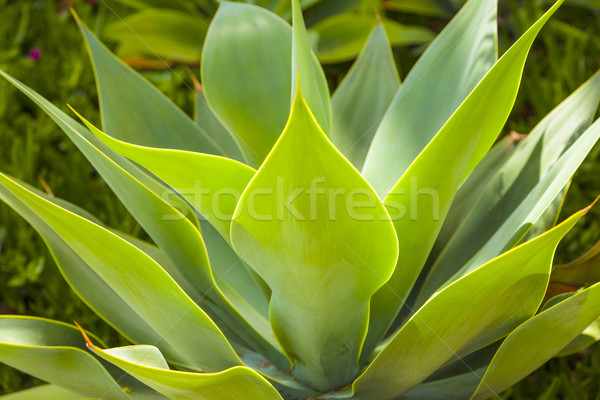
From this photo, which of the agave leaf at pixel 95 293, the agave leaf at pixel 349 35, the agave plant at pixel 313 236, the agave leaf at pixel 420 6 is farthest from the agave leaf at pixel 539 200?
the agave leaf at pixel 420 6

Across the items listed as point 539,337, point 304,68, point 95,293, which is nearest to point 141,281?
point 95,293

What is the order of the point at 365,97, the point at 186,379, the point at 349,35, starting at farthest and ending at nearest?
the point at 349,35
the point at 365,97
the point at 186,379

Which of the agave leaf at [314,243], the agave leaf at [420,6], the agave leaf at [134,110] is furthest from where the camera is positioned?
the agave leaf at [420,6]

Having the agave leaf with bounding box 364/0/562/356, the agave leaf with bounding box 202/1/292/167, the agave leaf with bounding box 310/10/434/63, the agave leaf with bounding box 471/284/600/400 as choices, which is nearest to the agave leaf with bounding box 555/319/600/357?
the agave leaf with bounding box 471/284/600/400

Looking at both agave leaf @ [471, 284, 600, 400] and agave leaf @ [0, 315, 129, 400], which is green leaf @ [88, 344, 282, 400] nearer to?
agave leaf @ [0, 315, 129, 400]

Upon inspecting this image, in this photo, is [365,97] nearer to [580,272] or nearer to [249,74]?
[249,74]

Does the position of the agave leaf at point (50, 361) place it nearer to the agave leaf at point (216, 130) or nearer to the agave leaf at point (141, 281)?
the agave leaf at point (141, 281)

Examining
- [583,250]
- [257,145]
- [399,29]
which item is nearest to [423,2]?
[399,29]
